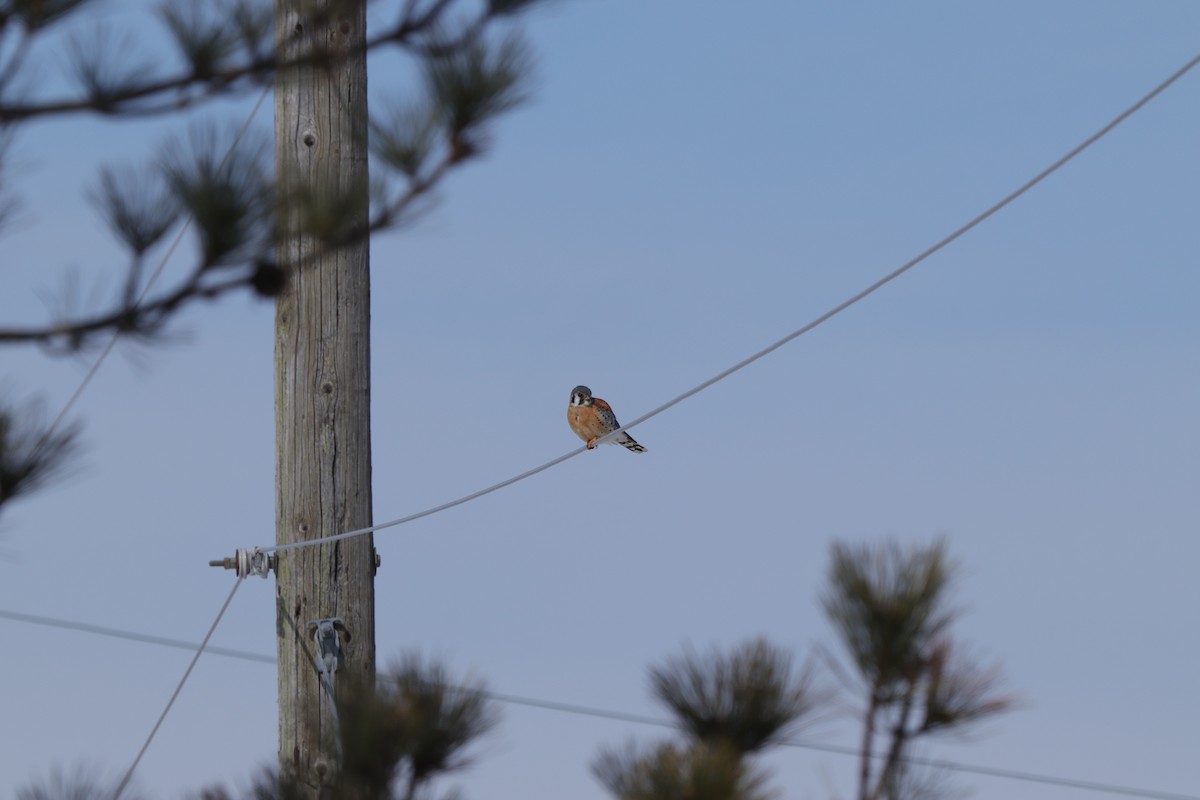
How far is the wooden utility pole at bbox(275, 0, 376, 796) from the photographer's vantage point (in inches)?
221

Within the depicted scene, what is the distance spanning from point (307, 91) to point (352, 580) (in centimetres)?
172

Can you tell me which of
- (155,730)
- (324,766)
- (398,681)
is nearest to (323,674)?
(324,766)

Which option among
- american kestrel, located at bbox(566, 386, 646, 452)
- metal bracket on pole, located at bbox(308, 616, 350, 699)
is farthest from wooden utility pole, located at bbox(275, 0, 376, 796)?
american kestrel, located at bbox(566, 386, 646, 452)

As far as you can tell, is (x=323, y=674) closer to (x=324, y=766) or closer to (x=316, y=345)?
(x=324, y=766)

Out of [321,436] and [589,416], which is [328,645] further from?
[589,416]

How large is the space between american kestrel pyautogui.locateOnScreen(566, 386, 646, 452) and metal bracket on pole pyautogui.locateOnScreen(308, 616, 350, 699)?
6349 millimetres

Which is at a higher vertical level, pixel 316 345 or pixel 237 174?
pixel 316 345

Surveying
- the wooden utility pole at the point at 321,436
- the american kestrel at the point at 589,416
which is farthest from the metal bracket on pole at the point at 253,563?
the american kestrel at the point at 589,416

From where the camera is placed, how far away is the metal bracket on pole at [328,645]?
18.2 ft

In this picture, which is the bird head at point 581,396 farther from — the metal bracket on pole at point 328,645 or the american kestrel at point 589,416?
the metal bracket on pole at point 328,645

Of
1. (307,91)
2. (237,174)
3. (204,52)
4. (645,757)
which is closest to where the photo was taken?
(645,757)

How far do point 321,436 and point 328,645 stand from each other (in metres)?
0.71

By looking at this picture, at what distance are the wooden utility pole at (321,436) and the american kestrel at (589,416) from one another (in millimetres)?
6249

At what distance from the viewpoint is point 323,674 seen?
5539mm
